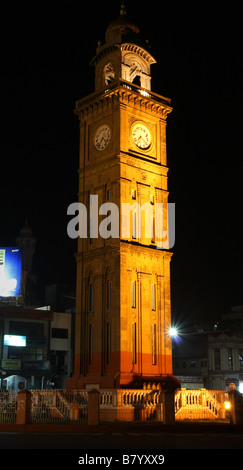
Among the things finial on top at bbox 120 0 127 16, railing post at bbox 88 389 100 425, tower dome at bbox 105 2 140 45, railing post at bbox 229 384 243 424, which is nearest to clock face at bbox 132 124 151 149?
tower dome at bbox 105 2 140 45

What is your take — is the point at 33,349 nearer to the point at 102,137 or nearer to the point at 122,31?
the point at 102,137

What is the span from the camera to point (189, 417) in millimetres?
34750

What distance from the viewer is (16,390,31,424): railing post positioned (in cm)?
2912

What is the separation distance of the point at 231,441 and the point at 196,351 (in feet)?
178

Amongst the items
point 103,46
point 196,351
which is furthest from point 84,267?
point 196,351

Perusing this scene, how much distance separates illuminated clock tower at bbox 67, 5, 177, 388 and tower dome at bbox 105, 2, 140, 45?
0.09 m

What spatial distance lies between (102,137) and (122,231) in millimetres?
9056

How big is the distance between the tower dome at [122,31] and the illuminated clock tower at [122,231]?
0.09m

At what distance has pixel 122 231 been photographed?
42531mm

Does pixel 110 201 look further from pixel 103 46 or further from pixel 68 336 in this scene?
pixel 68 336

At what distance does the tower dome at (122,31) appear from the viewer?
157ft
